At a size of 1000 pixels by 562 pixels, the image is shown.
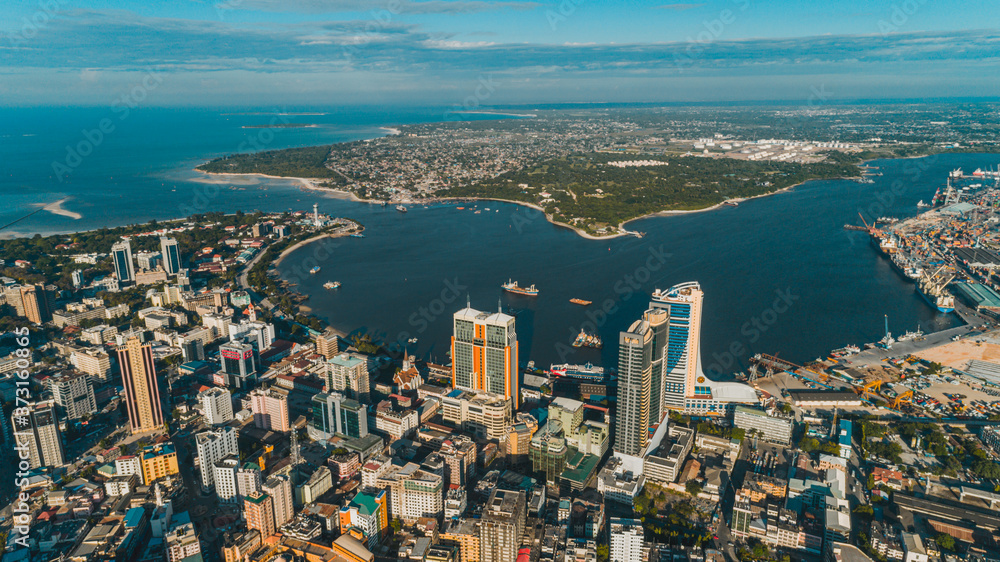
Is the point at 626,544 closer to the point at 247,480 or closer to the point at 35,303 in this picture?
the point at 247,480

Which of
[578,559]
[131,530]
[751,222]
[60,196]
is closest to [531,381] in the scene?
[578,559]

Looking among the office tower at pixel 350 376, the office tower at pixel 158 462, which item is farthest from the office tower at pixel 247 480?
the office tower at pixel 350 376

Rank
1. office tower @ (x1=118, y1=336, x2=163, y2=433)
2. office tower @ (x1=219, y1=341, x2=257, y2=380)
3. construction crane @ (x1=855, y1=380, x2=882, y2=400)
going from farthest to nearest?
office tower @ (x1=219, y1=341, x2=257, y2=380)
construction crane @ (x1=855, y1=380, x2=882, y2=400)
office tower @ (x1=118, y1=336, x2=163, y2=433)

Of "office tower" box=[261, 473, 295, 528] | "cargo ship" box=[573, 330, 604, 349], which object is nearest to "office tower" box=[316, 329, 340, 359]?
"office tower" box=[261, 473, 295, 528]

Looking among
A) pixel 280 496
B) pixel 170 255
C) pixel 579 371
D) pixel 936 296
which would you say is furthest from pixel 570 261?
pixel 280 496

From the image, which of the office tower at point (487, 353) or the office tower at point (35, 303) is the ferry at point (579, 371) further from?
the office tower at point (35, 303)

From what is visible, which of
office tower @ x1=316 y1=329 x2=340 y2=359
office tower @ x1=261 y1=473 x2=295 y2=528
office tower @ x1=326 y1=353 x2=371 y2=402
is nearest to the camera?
office tower @ x1=261 y1=473 x2=295 y2=528

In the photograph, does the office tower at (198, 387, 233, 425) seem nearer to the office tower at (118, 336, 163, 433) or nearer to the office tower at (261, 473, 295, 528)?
the office tower at (118, 336, 163, 433)
